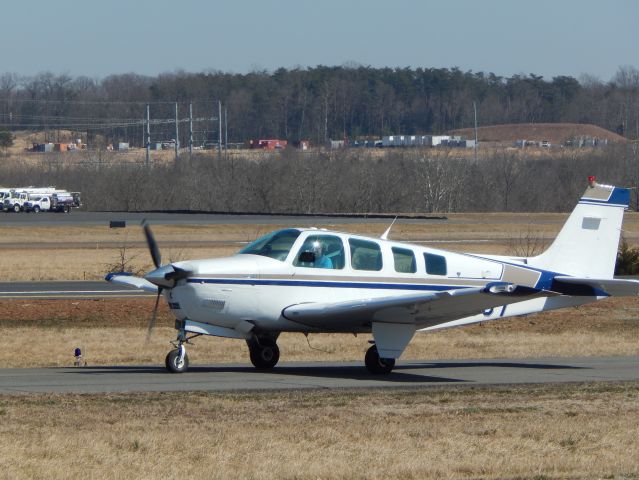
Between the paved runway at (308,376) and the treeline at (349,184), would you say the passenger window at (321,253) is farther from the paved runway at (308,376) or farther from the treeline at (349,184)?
the treeline at (349,184)

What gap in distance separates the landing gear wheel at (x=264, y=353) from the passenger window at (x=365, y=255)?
79.2 inches

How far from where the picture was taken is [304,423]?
497 inches

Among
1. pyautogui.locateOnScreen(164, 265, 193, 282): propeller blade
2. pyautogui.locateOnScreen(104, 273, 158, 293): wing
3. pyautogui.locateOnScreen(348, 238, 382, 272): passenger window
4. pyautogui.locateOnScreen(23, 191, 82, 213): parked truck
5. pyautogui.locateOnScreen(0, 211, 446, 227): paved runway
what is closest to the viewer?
pyautogui.locateOnScreen(164, 265, 193, 282): propeller blade

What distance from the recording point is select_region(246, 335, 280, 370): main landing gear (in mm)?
18328

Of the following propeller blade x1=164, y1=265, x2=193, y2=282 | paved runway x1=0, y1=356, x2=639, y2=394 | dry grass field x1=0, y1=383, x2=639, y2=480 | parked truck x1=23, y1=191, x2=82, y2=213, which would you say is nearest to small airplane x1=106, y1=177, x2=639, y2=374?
propeller blade x1=164, y1=265, x2=193, y2=282

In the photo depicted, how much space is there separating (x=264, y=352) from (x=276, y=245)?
6.61 feet

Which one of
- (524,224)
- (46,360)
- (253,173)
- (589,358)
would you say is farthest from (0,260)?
(253,173)

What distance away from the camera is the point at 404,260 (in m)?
17.9

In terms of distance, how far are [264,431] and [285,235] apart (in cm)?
577

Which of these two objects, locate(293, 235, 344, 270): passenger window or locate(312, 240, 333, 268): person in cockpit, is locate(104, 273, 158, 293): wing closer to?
locate(293, 235, 344, 270): passenger window

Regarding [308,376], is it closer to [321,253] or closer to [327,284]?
[327,284]

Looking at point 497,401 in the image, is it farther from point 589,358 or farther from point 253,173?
point 253,173

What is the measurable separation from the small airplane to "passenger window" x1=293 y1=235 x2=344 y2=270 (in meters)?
0.02

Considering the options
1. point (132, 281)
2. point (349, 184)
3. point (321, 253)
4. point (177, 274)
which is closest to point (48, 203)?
point (349, 184)
